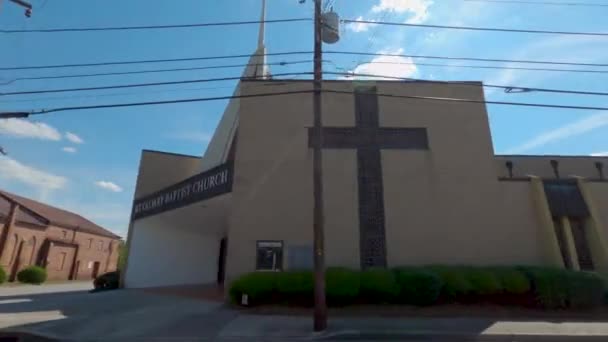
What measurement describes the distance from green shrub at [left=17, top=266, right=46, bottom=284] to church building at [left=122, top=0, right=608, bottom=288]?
86.5 feet

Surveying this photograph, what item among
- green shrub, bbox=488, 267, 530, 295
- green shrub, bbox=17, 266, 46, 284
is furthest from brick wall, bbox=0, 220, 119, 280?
green shrub, bbox=488, 267, 530, 295

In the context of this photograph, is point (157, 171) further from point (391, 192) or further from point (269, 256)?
point (391, 192)

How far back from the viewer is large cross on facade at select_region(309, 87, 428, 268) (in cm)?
1298

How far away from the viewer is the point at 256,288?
11.0m

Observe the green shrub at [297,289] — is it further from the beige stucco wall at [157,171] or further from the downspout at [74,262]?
the downspout at [74,262]

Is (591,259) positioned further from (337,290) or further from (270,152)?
(270,152)

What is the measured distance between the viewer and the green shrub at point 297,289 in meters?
10.9

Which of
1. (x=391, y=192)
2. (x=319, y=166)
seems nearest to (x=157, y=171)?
(x=391, y=192)

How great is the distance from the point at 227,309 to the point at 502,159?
52.8 feet

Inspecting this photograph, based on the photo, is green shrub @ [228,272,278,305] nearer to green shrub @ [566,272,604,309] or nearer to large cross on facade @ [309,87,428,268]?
large cross on facade @ [309,87,428,268]

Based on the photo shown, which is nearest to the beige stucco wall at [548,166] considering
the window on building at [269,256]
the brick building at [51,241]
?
the window on building at [269,256]

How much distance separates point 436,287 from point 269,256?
589 centimetres

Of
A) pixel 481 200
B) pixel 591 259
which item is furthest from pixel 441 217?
pixel 591 259

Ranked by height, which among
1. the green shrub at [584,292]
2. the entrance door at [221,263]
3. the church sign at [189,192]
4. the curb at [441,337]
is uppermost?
the church sign at [189,192]
